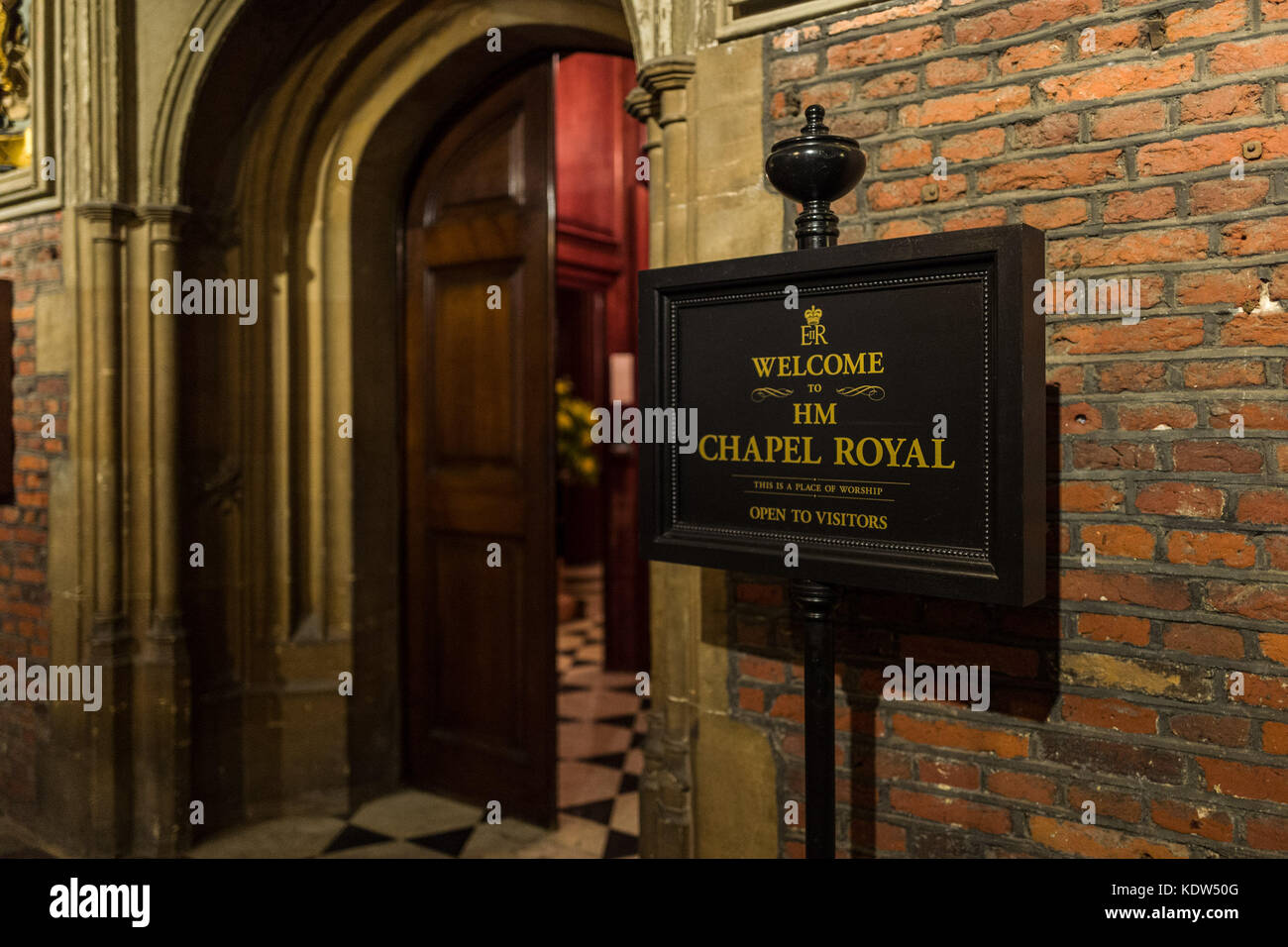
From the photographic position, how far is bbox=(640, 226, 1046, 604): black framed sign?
1438 millimetres

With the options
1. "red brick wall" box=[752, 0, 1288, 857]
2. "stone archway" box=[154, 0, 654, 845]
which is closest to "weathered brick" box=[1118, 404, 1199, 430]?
"red brick wall" box=[752, 0, 1288, 857]

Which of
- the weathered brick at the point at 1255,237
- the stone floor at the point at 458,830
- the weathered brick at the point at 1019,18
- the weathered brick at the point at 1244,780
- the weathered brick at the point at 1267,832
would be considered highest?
the weathered brick at the point at 1019,18

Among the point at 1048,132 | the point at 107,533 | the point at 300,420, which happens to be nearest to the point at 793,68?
the point at 1048,132

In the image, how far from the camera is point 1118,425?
5.77 ft

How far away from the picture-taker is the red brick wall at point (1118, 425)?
65.1 inches

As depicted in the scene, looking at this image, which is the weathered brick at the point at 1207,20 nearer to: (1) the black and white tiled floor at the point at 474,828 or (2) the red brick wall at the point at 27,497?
(1) the black and white tiled floor at the point at 474,828

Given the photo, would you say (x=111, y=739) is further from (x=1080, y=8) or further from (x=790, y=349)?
(x=1080, y=8)

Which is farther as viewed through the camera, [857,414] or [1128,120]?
[1128,120]

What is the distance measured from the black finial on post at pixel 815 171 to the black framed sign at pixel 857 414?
0.10m

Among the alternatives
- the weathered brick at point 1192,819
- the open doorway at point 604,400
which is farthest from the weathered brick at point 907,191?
the open doorway at point 604,400

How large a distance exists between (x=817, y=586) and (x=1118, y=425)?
69cm

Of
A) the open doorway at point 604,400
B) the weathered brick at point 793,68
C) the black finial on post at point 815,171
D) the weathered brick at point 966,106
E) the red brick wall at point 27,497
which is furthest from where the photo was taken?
the open doorway at point 604,400

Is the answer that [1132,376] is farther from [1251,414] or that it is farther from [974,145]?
[974,145]

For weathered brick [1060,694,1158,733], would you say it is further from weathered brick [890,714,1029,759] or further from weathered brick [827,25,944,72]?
weathered brick [827,25,944,72]
